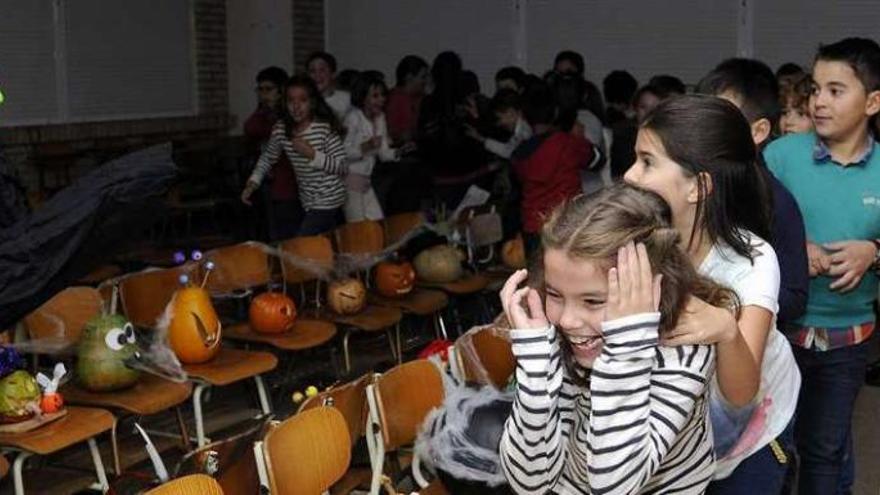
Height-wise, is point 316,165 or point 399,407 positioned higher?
point 316,165

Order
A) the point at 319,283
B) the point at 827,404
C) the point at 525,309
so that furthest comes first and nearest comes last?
1. the point at 319,283
2. the point at 827,404
3. the point at 525,309

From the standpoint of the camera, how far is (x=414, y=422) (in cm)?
333

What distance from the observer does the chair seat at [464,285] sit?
6.15 meters

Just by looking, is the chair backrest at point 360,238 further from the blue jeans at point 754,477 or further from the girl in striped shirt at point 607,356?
the girl in striped shirt at point 607,356

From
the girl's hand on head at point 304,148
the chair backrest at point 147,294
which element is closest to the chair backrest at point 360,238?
the girl's hand on head at point 304,148

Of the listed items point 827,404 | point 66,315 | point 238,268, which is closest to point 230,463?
point 827,404

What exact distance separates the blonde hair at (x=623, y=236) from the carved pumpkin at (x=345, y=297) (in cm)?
378

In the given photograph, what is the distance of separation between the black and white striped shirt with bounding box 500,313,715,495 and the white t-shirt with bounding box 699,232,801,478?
0.68ft

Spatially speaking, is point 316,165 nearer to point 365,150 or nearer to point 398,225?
point 398,225

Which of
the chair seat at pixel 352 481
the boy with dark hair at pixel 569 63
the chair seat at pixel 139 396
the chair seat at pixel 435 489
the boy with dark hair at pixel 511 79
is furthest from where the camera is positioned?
the boy with dark hair at pixel 569 63

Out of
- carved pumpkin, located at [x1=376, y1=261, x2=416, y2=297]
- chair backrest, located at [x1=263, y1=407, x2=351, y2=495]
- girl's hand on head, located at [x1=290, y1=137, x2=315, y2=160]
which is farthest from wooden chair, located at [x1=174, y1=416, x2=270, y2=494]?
girl's hand on head, located at [x1=290, y1=137, x2=315, y2=160]

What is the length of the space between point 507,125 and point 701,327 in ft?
18.9

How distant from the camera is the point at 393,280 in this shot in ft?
19.3

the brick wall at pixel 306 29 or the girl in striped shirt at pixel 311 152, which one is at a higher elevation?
the brick wall at pixel 306 29
